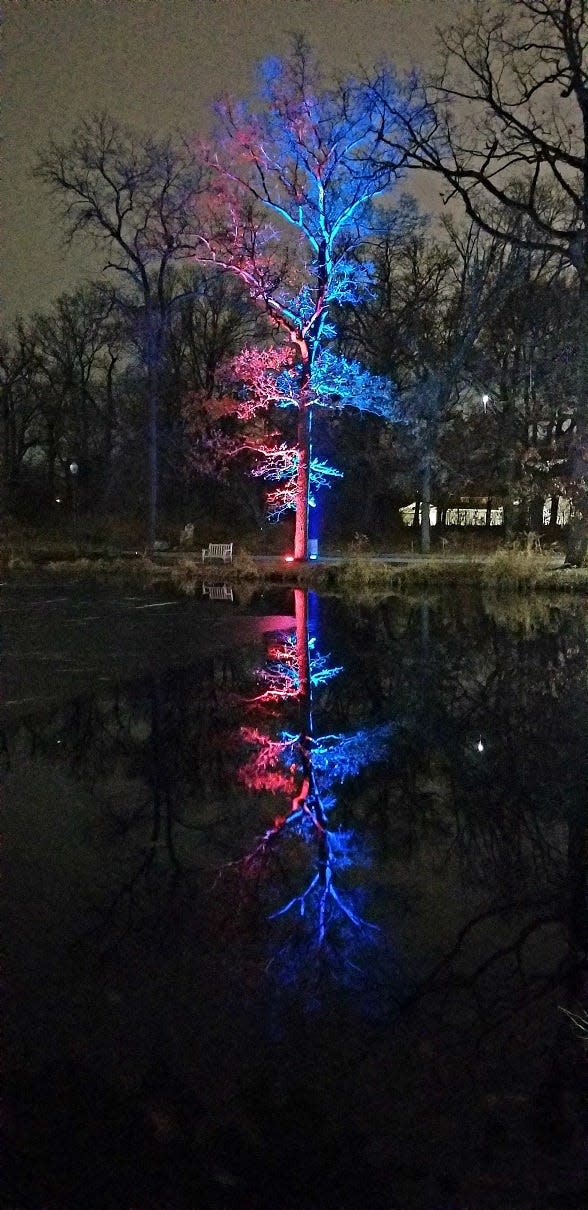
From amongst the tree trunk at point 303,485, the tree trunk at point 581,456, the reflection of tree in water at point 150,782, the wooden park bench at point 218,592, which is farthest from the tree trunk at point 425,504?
the reflection of tree in water at point 150,782

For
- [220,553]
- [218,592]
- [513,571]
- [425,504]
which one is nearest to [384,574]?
[513,571]

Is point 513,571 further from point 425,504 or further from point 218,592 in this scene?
point 425,504

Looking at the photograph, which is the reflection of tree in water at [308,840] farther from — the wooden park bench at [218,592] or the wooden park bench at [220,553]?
the wooden park bench at [220,553]

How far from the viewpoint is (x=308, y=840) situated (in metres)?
6.70

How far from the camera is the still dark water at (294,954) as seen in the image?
3.46 meters

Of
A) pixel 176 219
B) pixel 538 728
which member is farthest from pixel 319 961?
pixel 176 219

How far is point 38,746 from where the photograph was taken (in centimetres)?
911

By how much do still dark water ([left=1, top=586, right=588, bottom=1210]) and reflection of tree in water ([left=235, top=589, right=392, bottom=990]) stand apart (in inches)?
0.9

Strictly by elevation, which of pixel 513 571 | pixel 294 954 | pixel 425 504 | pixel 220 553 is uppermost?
pixel 425 504

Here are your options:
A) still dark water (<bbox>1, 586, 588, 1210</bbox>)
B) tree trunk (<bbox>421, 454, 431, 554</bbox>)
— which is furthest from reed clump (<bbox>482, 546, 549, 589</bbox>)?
still dark water (<bbox>1, 586, 588, 1210</bbox>)

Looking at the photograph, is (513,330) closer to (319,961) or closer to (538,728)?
(538,728)

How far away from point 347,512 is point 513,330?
1515 centimetres

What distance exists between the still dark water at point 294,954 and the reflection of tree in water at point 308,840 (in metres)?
0.02

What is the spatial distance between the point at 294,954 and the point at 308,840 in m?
1.74
